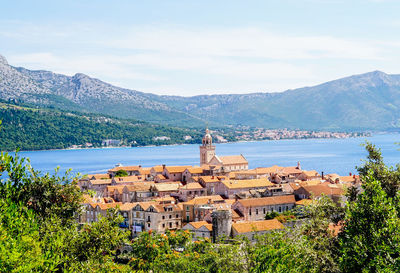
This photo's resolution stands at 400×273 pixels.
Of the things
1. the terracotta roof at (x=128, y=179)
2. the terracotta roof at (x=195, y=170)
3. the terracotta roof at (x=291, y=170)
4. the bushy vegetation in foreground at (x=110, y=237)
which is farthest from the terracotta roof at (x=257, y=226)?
the terracotta roof at (x=128, y=179)

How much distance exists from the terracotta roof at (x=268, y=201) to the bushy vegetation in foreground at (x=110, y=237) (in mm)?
29685

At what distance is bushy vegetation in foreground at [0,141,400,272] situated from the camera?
18.6 m

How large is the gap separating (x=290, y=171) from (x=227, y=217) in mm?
43480

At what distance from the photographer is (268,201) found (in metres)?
65.0

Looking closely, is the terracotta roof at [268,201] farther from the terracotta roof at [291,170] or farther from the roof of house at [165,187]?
the terracotta roof at [291,170]

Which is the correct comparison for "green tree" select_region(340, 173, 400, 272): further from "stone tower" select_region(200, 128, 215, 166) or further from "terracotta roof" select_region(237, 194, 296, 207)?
"stone tower" select_region(200, 128, 215, 166)

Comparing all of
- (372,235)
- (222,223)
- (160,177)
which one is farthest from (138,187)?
(372,235)

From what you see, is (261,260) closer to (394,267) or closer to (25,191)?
(394,267)

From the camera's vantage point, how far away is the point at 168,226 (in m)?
60.4

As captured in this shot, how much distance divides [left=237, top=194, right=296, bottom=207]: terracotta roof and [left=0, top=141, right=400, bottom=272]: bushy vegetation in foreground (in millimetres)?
29685

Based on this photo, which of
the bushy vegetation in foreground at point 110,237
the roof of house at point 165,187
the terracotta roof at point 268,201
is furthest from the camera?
the roof of house at point 165,187

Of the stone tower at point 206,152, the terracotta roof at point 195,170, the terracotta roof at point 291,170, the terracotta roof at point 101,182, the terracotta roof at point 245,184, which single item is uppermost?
the stone tower at point 206,152

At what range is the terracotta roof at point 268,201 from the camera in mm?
62794

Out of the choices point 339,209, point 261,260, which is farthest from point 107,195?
point 261,260
